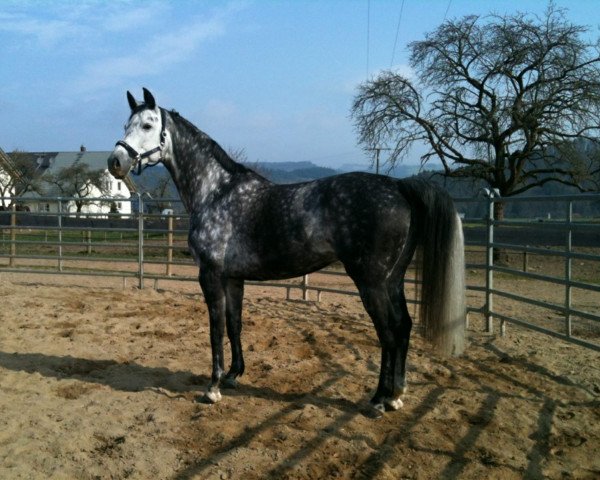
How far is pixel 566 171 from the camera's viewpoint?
13875 mm

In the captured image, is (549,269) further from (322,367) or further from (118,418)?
(118,418)

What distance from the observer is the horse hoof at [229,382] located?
12.1 ft

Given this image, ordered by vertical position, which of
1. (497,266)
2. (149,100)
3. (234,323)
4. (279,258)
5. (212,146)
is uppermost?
(149,100)

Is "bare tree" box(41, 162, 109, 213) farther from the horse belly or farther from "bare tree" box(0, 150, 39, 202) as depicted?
the horse belly

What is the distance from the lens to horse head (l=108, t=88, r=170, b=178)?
3.47 m

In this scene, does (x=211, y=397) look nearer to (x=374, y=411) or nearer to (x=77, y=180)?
(x=374, y=411)

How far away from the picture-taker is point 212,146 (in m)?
3.77

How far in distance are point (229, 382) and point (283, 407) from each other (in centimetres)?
59

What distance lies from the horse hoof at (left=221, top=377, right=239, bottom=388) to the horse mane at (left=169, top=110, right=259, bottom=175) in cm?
158

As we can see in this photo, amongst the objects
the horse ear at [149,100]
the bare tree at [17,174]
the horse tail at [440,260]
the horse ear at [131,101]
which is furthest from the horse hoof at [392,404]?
the bare tree at [17,174]

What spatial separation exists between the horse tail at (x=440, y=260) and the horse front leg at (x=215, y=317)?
1.43 meters

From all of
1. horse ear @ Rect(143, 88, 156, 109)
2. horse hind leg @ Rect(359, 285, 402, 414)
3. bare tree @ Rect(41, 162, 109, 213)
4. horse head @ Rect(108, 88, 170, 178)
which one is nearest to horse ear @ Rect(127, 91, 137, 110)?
horse head @ Rect(108, 88, 170, 178)

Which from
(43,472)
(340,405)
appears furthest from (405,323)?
(43,472)

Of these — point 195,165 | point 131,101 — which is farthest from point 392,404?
point 131,101
